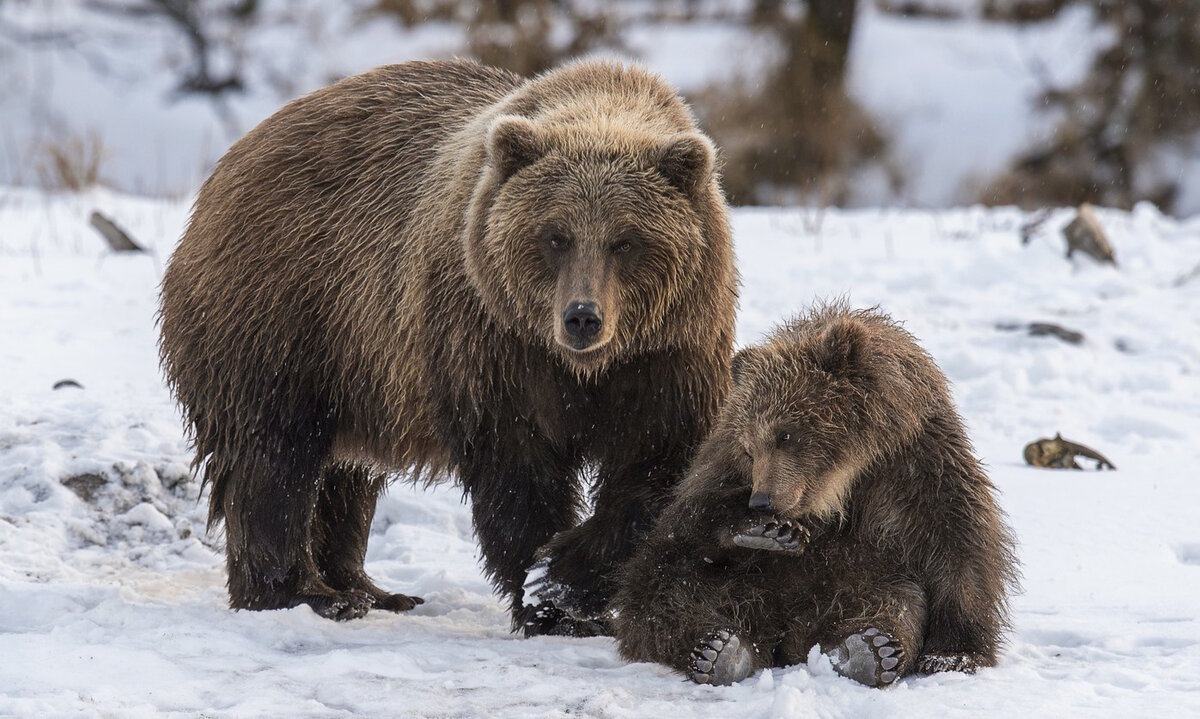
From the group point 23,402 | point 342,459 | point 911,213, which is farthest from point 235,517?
point 911,213

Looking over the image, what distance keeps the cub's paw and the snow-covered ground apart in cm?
42

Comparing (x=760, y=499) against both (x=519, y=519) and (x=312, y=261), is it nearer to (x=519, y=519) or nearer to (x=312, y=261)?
(x=519, y=519)

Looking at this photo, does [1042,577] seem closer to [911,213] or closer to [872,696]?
[872,696]

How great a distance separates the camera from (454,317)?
232 inches

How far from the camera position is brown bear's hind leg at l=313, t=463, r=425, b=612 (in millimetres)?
6906

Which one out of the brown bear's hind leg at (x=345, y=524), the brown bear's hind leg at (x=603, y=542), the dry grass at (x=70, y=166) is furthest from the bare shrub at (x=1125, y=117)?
the brown bear's hind leg at (x=603, y=542)

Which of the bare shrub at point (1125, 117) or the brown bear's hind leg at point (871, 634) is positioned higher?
the bare shrub at point (1125, 117)

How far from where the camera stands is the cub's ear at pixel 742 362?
5.32m

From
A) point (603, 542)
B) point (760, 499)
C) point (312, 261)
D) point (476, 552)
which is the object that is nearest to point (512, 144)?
point (312, 261)

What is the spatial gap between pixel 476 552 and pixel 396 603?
29.9 inches

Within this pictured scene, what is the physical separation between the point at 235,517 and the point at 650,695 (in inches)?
105

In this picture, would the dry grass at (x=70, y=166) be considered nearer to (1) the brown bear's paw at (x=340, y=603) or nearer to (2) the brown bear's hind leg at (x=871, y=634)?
(1) the brown bear's paw at (x=340, y=603)

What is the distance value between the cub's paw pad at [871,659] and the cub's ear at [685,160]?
1.91m

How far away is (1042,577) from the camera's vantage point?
5887 millimetres
